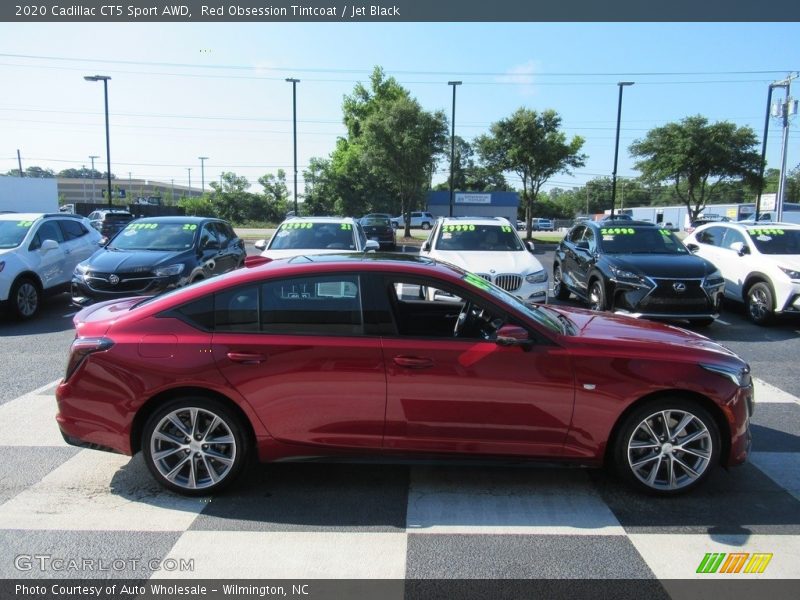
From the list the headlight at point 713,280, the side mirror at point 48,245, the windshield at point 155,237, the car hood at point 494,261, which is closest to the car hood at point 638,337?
the car hood at point 494,261

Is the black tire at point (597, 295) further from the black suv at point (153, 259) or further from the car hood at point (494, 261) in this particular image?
the black suv at point (153, 259)

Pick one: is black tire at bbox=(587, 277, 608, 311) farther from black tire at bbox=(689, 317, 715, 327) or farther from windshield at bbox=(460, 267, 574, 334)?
windshield at bbox=(460, 267, 574, 334)

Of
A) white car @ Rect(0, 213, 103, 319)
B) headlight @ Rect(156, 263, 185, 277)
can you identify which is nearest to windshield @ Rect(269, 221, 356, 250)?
headlight @ Rect(156, 263, 185, 277)

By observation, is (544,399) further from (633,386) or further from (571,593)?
(571,593)

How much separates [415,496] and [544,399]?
1.05 metres

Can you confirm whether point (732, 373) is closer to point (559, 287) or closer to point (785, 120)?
point (559, 287)

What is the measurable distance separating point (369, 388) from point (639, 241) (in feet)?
26.2

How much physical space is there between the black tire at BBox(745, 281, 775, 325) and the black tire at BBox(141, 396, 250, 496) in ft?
29.1

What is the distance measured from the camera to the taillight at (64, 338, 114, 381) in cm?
361

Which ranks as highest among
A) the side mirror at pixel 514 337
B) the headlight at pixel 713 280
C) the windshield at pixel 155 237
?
the windshield at pixel 155 237

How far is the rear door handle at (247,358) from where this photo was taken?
11.6 feet

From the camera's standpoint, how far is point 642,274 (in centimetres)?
857

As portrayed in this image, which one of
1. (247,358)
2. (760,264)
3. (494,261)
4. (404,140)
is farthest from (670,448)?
(404,140)

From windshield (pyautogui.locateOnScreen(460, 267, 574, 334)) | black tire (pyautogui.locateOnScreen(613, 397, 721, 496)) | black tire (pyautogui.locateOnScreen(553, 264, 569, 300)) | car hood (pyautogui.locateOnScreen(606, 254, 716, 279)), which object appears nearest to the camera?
black tire (pyautogui.locateOnScreen(613, 397, 721, 496))
